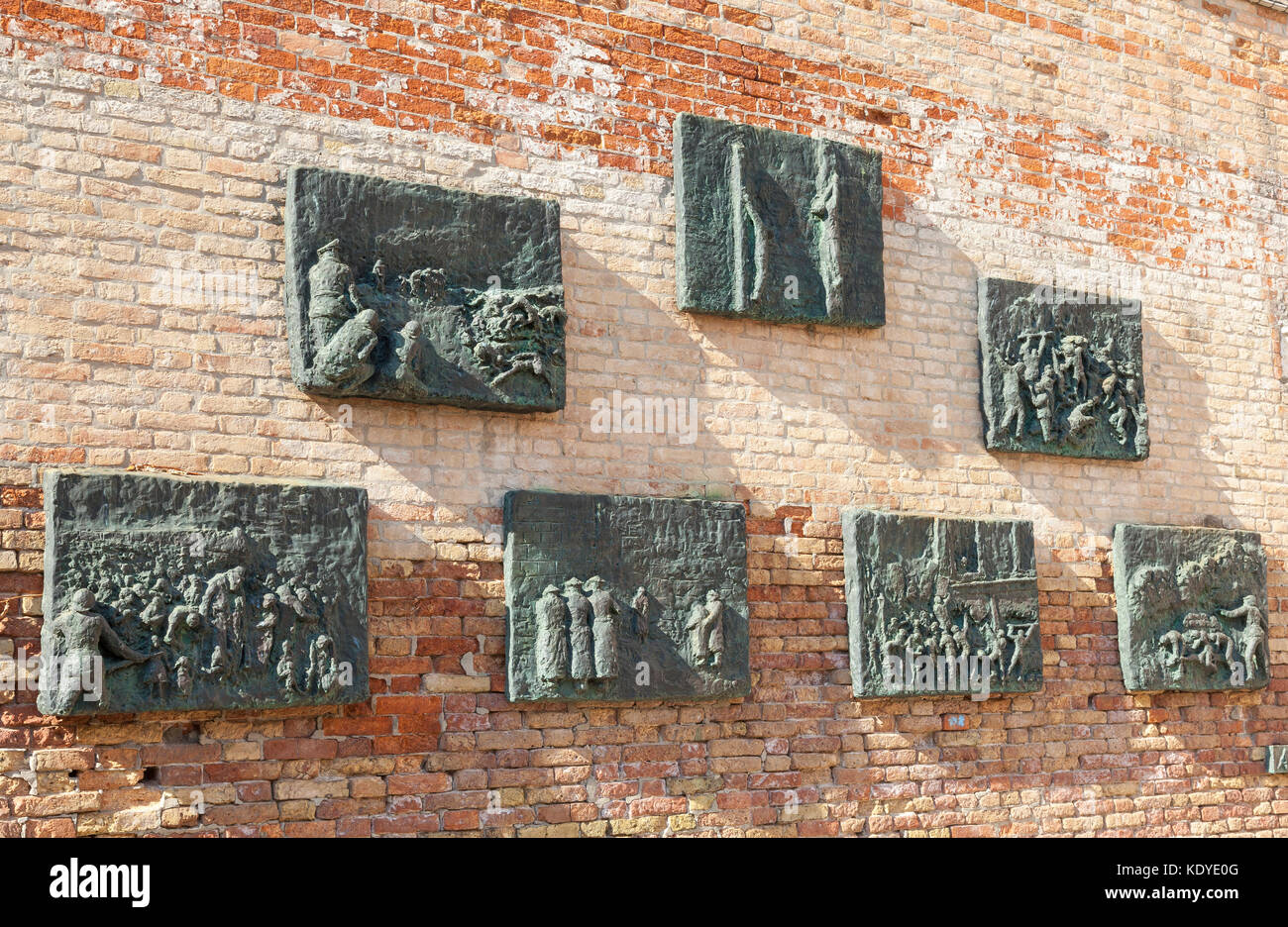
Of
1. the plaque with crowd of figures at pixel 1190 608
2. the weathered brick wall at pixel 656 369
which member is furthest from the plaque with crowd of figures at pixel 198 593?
the plaque with crowd of figures at pixel 1190 608

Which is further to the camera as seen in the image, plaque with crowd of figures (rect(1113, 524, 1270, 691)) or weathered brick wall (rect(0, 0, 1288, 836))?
plaque with crowd of figures (rect(1113, 524, 1270, 691))

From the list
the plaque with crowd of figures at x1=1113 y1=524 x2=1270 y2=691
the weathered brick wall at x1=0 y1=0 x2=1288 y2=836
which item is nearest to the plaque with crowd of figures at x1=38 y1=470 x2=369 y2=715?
the weathered brick wall at x1=0 y1=0 x2=1288 y2=836

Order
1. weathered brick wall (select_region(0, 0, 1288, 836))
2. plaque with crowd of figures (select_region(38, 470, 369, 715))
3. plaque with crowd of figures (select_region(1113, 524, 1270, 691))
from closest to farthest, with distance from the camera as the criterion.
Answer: plaque with crowd of figures (select_region(38, 470, 369, 715))
weathered brick wall (select_region(0, 0, 1288, 836))
plaque with crowd of figures (select_region(1113, 524, 1270, 691))

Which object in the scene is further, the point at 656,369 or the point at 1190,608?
the point at 1190,608

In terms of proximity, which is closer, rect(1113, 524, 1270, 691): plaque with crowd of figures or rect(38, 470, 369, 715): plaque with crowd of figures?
rect(38, 470, 369, 715): plaque with crowd of figures

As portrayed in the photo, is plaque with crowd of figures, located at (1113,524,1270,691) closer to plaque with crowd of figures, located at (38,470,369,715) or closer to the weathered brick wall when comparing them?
the weathered brick wall

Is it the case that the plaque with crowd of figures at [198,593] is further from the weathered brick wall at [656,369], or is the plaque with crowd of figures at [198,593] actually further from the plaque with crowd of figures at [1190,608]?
the plaque with crowd of figures at [1190,608]

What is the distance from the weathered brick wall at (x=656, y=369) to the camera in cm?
417

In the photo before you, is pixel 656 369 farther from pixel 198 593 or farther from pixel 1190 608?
pixel 1190 608

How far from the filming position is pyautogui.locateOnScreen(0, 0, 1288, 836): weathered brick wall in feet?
13.7

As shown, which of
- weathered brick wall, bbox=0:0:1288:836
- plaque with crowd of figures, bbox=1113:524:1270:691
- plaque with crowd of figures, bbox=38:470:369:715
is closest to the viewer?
plaque with crowd of figures, bbox=38:470:369:715

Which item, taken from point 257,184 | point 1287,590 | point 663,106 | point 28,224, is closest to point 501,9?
point 663,106

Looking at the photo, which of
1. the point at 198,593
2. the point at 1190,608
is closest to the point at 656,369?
the point at 198,593

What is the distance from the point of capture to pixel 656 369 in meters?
5.10
